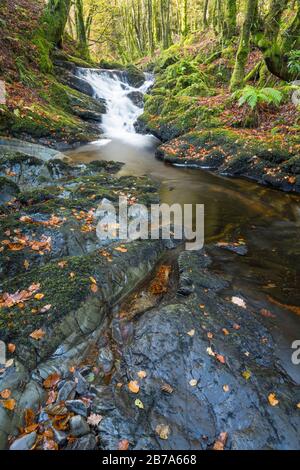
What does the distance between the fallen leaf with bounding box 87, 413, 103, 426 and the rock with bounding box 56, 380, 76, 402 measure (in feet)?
0.94

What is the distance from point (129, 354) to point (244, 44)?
12.6 metres

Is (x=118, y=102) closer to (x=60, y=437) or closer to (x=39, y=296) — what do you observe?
(x=39, y=296)

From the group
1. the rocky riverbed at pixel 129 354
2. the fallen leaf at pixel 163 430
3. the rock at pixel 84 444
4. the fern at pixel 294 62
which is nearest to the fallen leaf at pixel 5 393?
the rocky riverbed at pixel 129 354

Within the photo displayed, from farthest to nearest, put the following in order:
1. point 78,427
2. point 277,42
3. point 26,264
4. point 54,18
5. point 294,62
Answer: point 54,18 < point 277,42 < point 294,62 < point 26,264 < point 78,427

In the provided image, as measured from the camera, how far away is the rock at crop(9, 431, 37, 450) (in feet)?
8.77

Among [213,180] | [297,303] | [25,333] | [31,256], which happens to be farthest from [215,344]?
[213,180]

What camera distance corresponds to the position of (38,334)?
3443mm

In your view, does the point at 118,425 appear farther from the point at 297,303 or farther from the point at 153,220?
the point at 153,220

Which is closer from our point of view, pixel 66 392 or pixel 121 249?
pixel 66 392

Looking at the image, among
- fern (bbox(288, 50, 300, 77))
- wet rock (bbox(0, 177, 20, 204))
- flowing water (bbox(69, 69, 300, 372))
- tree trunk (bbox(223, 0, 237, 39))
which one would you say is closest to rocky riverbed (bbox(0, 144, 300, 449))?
flowing water (bbox(69, 69, 300, 372))

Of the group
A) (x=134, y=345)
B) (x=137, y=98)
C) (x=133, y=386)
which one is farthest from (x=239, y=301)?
(x=137, y=98)

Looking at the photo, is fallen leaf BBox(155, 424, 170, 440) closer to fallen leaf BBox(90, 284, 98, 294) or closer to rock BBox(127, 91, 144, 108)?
fallen leaf BBox(90, 284, 98, 294)

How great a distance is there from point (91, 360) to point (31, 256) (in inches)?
78.5

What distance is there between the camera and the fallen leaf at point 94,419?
2898 mm
